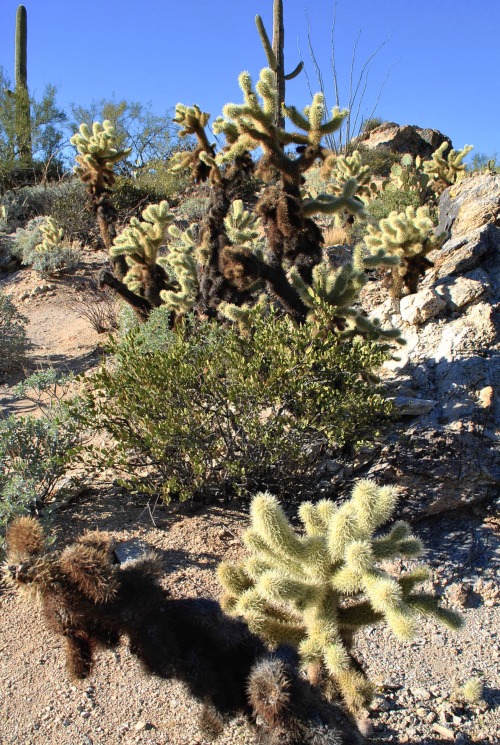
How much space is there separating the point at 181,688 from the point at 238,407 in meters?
1.70

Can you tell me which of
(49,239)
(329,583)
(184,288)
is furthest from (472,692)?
(49,239)

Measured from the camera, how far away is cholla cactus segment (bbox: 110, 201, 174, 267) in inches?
269

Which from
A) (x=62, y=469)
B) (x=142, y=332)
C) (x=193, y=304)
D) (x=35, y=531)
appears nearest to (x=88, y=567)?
(x=35, y=531)

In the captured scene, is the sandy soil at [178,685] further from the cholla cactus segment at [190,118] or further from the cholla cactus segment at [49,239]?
the cholla cactus segment at [49,239]

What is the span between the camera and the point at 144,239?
6871 millimetres

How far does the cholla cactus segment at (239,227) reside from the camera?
21.0 feet

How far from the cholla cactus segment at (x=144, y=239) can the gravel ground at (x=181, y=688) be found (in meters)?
3.85

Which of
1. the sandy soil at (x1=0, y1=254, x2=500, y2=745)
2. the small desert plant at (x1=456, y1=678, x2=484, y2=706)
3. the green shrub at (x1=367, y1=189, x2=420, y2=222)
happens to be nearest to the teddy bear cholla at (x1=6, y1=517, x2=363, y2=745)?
the sandy soil at (x1=0, y1=254, x2=500, y2=745)

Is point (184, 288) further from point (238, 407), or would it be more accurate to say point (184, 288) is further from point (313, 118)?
point (238, 407)

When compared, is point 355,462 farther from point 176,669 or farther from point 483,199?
point 483,199

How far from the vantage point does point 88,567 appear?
2.29 metres

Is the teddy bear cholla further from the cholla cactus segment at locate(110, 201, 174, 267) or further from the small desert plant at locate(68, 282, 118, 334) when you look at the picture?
the small desert plant at locate(68, 282, 118, 334)

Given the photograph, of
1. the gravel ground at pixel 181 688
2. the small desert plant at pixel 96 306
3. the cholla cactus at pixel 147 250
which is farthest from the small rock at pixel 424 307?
the small desert plant at pixel 96 306

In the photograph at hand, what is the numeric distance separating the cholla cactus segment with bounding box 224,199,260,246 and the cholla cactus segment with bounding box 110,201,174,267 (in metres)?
0.79
